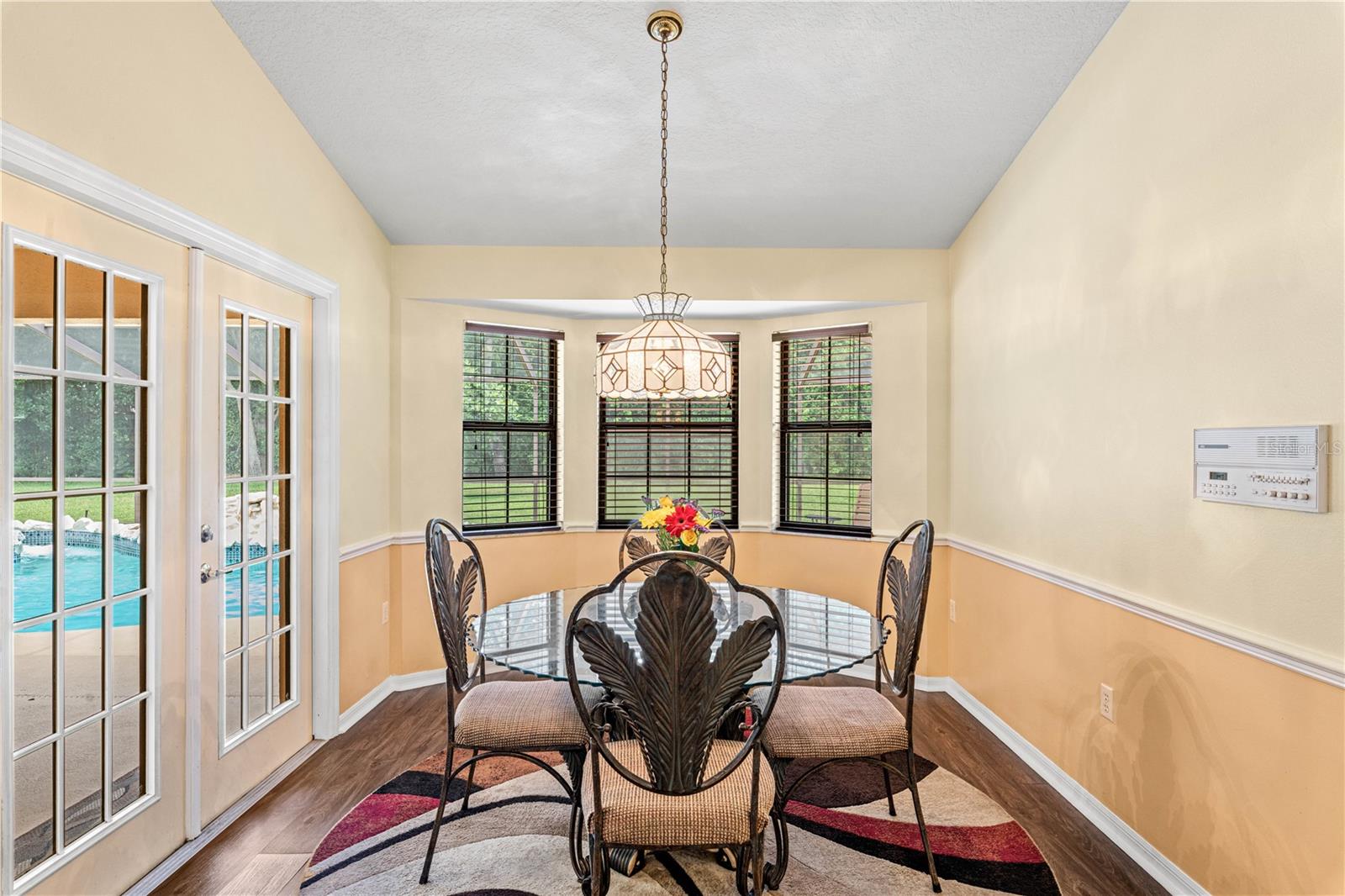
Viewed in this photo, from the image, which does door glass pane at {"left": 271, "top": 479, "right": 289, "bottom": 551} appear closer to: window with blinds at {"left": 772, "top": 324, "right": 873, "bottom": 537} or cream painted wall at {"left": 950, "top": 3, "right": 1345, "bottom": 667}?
window with blinds at {"left": 772, "top": 324, "right": 873, "bottom": 537}

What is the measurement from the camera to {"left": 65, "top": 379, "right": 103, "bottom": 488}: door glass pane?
1845 millimetres

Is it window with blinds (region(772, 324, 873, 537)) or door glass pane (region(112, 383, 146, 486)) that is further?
window with blinds (region(772, 324, 873, 537))

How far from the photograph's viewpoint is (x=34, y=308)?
1.75 metres

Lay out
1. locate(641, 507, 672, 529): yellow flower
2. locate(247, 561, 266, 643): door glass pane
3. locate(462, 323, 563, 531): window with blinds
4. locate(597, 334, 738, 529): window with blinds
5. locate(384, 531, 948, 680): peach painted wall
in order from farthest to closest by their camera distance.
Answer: locate(597, 334, 738, 529): window with blinds → locate(462, 323, 563, 531): window with blinds → locate(384, 531, 948, 680): peach painted wall → locate(247, 561, 266, 643): door glass pane → locate(641, 507, 672, 529): yellow flower

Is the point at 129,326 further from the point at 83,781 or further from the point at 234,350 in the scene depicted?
the point at 83,781

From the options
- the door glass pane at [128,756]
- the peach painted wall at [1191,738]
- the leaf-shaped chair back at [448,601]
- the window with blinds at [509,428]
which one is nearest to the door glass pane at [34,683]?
the door glass pane at [128,756]

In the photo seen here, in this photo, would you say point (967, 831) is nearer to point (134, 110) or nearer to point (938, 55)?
point (938, 55)

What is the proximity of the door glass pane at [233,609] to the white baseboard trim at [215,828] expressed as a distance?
57 centimetres

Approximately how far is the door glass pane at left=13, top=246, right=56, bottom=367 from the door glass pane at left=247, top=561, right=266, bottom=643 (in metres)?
1.11

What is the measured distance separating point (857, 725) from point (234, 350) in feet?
8.38

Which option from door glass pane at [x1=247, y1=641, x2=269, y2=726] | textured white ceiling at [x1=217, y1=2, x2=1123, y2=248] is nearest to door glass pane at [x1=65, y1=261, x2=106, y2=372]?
textured white ceiling at [x1=217, y1=2, x2=1123, y2=248]

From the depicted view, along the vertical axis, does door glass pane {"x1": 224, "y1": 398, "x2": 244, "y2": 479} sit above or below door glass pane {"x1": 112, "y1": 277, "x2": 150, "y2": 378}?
below

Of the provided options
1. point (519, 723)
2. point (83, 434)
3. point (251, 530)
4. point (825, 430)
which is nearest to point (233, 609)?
point (251, 530)

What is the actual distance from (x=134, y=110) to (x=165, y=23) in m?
0.34
